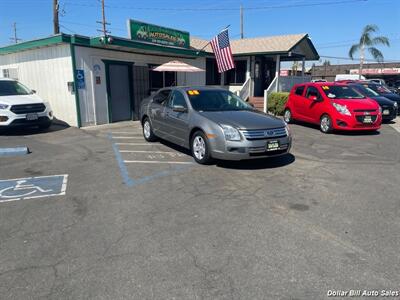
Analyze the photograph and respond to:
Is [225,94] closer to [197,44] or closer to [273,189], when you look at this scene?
[273,189]

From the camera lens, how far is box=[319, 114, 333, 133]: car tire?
35.2ft

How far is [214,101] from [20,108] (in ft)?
22.1

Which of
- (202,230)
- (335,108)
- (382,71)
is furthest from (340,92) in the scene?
(382,71)

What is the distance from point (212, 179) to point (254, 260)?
8.93 ft

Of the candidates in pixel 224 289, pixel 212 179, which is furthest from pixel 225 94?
pixel 224 289

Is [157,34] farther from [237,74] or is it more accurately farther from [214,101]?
[214,101]

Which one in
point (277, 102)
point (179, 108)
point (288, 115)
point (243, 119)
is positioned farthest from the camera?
point (277, 102)

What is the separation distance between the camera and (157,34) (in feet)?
48.0

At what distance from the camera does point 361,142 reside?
9469mm

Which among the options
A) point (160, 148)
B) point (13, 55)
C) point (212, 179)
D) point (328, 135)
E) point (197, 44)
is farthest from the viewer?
point (197, 44)

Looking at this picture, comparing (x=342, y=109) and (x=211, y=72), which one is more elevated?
(x=211, y=72)

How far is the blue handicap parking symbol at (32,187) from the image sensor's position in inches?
205

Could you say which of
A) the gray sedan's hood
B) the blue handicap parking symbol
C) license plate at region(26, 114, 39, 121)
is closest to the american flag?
license plate at region(26, 114, 39, 121)

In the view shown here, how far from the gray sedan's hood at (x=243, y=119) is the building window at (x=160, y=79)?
29.0 feet
